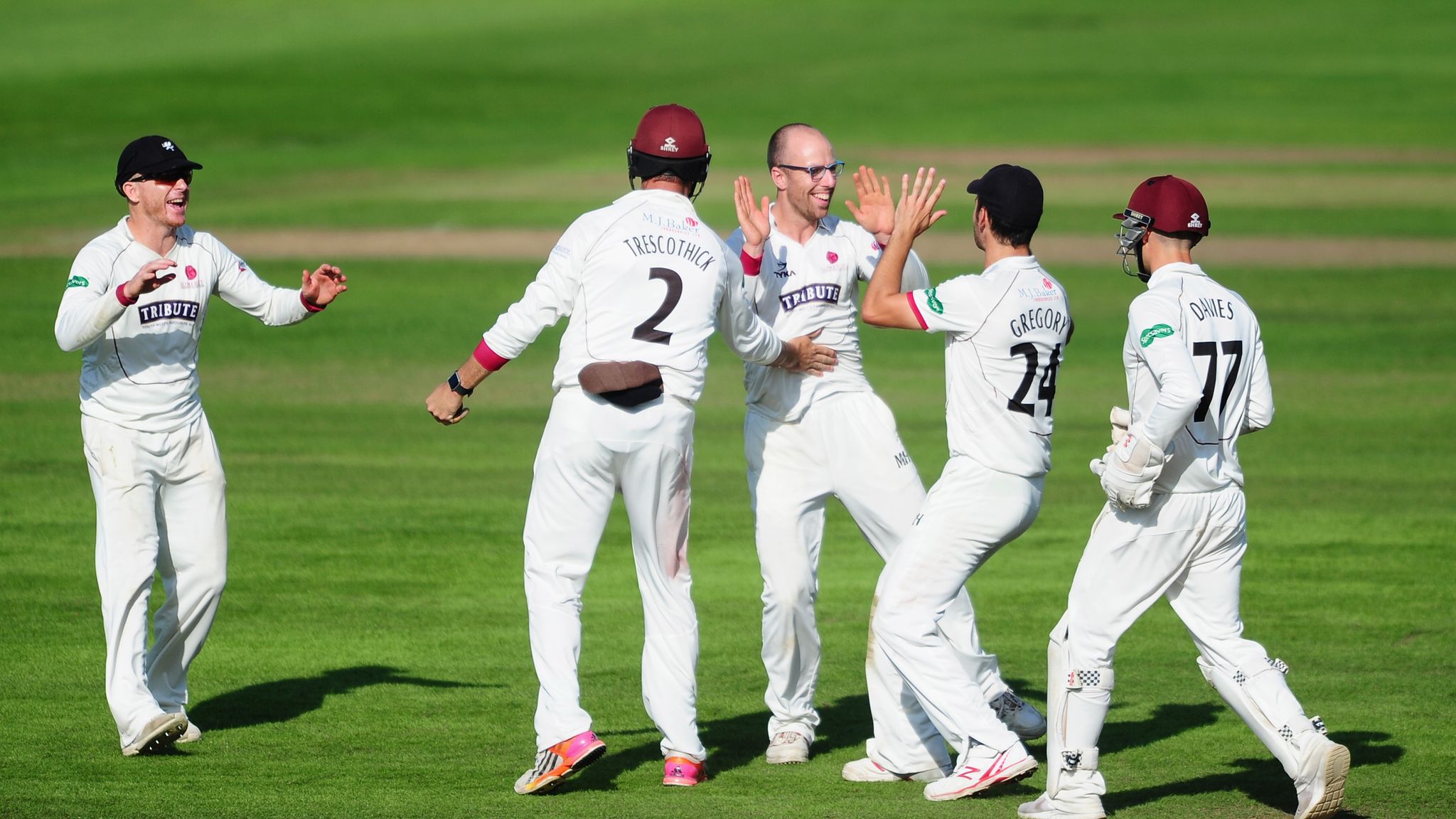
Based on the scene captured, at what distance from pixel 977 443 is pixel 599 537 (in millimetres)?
1577

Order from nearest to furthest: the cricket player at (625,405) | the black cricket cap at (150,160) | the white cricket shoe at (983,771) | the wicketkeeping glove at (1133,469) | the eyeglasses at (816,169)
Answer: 1. the wicketkeeping glove at (1133,469)
2. the white cricket shoe at (983,771)
3. the cricket player at (625,405)
4. the black cricket cap at (150,160)
5. the eyeglasses at (816,169)

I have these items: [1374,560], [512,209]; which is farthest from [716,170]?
[1374,560]

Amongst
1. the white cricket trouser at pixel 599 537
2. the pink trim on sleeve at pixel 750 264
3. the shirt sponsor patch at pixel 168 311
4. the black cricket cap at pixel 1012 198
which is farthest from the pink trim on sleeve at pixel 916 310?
the shirt sponsor patch at pixel 168 311

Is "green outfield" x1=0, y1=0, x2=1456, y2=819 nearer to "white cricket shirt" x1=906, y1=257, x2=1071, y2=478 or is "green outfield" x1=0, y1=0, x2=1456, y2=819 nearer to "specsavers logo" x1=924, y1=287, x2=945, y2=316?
"white cricket shirt" x1=906, y1=257, x2=1071, y2=478

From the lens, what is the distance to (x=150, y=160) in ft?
25.4

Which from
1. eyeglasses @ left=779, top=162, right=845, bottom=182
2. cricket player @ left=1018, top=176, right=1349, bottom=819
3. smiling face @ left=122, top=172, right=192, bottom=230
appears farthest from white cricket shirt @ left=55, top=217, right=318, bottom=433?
cricket player @ left=1018, top=176, right=1349, bottom=819

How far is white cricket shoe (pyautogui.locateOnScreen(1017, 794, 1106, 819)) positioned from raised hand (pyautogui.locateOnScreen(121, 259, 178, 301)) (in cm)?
410

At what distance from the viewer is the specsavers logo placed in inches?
273

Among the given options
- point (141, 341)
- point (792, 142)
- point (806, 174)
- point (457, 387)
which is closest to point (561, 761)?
point (457, 387)

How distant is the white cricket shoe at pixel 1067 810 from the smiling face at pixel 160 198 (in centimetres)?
445

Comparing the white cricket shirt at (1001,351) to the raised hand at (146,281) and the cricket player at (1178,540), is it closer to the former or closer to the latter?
the cricket player at (1178,540)

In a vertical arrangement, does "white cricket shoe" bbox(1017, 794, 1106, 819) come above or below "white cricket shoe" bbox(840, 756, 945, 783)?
above

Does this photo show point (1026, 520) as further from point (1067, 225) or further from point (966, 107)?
point (966, 107)

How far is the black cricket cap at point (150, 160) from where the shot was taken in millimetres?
7738
